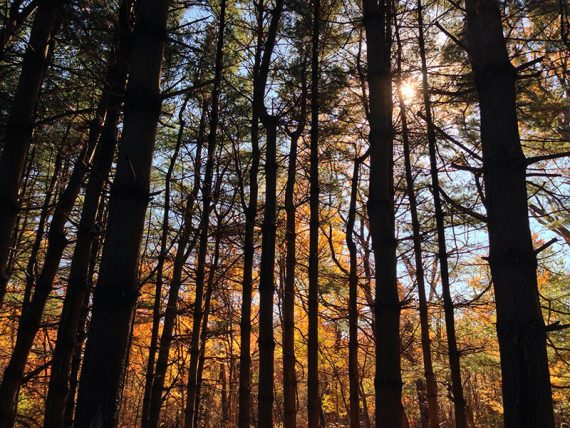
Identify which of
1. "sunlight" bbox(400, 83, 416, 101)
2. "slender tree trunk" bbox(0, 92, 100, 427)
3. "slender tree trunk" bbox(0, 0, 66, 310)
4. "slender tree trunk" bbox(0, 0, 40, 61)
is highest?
"sunlight" bbox(400, 83, 416, 101)

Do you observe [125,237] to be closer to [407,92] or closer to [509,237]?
[509,237]

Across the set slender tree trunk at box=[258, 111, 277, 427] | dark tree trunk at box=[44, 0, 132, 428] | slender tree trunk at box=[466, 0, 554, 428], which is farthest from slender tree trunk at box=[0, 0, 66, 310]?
slender tree trunk at box=[466, 0, 554, 428]

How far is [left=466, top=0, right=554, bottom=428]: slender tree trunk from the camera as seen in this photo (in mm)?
1762

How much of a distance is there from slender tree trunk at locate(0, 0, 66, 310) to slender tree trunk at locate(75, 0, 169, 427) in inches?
35.6

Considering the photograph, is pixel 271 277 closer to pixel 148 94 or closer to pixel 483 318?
pixel 148 94

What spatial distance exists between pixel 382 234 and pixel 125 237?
5.31ft

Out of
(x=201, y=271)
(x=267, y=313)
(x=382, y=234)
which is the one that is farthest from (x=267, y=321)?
(x=382, y=234)

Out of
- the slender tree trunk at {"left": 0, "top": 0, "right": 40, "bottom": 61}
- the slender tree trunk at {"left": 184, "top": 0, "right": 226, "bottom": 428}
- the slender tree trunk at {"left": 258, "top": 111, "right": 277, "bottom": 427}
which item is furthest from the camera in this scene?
the slender tree trunk at {"left": 184, "top": 0, "right": 226, "bottom": 428}

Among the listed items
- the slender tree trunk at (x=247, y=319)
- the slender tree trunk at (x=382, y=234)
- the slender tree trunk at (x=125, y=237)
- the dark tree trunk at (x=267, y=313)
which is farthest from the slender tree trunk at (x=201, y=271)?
the slender tree trunk at (x=125, y=237)

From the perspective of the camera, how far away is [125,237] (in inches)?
65.1

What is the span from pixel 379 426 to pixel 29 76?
295 cm

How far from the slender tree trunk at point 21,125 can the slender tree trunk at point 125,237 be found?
35.6 inches

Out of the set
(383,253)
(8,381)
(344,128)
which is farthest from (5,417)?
(344,128)

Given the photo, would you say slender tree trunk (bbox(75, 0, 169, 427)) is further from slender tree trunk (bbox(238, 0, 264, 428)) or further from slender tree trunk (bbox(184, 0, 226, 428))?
slender tree trunk (bbox(184, 0, 226, 428))
